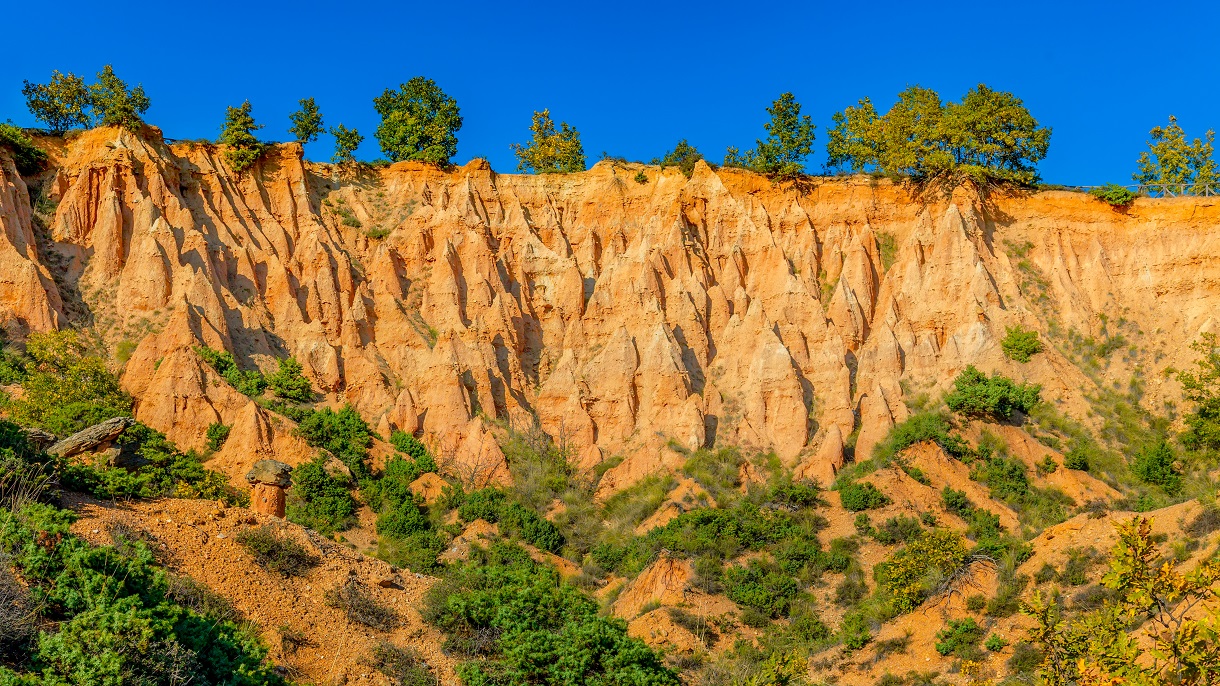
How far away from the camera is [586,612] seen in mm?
18922

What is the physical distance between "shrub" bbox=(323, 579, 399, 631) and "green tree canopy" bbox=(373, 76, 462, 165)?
1271 inches

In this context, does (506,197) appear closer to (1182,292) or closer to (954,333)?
(954,333)

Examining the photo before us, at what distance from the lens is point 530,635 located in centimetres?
1666

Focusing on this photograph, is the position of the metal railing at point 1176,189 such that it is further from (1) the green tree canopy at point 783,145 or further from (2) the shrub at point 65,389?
(2) the shrub at point 65,389

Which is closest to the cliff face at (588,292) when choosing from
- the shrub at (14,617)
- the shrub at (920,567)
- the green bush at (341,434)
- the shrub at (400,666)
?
the green bush at (341,434)

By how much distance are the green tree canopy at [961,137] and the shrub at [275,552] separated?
34165 mm

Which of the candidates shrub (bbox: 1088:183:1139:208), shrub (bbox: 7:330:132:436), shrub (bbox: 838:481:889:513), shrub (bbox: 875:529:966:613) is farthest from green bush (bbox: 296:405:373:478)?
shrub (bbox: 1088:183:1139:208)

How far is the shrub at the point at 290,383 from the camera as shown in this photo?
3547 centimetres

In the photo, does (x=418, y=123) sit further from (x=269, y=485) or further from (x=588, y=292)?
(x=269, y=485)

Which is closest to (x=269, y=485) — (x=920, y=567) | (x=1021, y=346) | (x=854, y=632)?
(x=854, y=632)

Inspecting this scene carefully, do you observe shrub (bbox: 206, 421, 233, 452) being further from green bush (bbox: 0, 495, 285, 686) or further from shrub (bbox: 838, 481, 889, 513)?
shrub (bbox: 838, 481, 889, 513)

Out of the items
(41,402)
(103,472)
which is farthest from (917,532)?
(41,402)

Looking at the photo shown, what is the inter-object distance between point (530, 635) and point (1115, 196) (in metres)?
36.9

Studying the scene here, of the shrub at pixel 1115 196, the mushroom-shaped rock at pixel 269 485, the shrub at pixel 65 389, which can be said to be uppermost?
the shrub at pixel 1115 196
